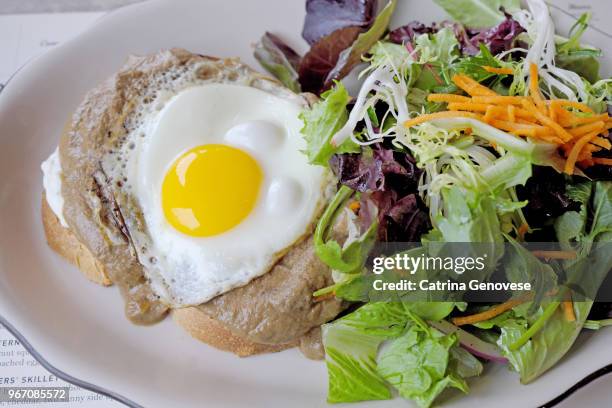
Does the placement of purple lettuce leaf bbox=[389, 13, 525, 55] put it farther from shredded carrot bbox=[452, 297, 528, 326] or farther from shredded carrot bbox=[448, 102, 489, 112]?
shredded carrot bbox=[452, 297, 528, 326]

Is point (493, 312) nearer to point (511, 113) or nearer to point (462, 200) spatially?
point (462, 200)

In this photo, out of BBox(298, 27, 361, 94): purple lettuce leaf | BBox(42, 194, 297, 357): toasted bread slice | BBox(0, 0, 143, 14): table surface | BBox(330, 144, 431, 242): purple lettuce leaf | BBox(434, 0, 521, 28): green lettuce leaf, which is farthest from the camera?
BBox(0, 0, 143, 14): table surface

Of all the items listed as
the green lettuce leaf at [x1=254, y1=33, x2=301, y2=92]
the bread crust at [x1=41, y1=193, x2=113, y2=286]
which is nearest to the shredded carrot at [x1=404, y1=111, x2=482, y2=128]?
the green lettuce leaf at [x1=254, y1=33, x2=301, y2=92]

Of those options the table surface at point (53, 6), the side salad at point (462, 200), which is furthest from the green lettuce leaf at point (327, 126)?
the table surface at point (53, 6)

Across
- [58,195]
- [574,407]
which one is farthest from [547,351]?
[58,195]

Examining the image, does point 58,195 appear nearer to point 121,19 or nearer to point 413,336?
point 121,19

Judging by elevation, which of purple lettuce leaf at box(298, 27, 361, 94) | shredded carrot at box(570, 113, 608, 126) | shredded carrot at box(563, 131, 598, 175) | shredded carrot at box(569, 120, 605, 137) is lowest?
purple lettuce leaf at box(298, 27, 361, 94)

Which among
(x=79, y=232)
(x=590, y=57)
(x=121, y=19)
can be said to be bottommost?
(x=79, y=232)
